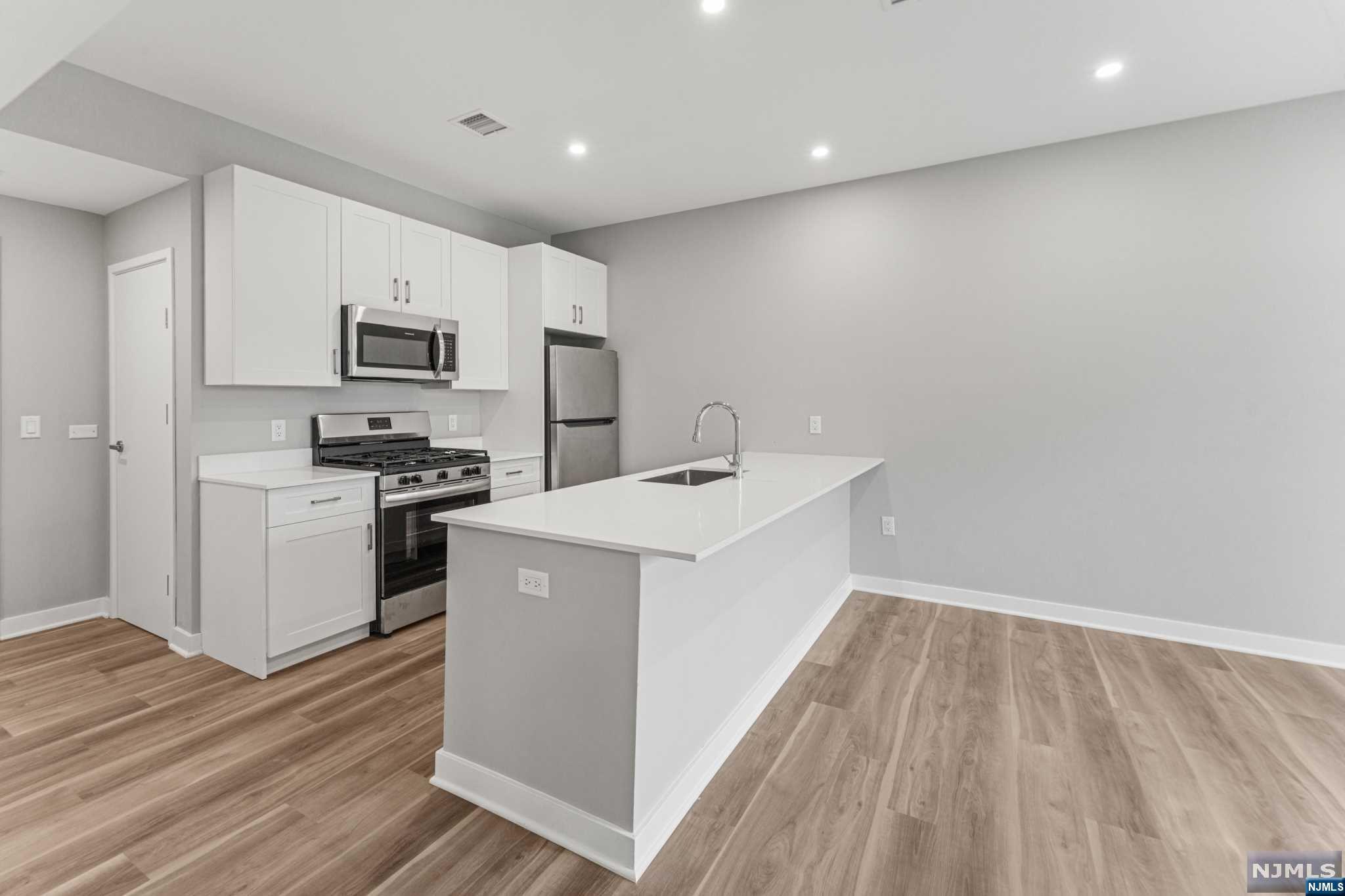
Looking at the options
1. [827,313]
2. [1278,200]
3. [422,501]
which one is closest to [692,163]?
[827,313]

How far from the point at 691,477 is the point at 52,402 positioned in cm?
346

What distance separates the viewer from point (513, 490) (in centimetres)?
408

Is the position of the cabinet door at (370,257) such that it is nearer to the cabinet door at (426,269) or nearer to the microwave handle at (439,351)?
the cabinet door at (426,269)

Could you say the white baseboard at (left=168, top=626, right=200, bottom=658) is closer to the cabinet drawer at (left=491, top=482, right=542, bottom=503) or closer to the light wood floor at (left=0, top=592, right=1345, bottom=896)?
the light wood floor at (left=0, top=592, right=1345, bottom=896)

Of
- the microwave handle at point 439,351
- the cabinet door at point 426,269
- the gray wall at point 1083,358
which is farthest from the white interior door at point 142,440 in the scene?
the gray wall at point 1083,358

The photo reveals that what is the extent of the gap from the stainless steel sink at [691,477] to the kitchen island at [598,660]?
61cm

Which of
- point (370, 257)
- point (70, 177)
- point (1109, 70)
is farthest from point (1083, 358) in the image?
point (70, 177)

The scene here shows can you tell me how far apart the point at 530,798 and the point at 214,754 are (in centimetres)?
122

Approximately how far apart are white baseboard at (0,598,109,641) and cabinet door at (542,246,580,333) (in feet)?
10.1

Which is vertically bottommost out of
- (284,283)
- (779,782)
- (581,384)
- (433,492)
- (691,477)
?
(779,782)

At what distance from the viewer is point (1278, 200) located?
115 inches

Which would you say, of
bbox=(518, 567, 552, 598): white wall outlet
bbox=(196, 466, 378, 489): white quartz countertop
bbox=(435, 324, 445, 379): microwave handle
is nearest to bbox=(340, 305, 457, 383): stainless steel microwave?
bbox=(435, 324, 445, 379): microwave handle

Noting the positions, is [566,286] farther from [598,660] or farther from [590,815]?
[590,815]

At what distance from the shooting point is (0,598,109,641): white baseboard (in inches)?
123
